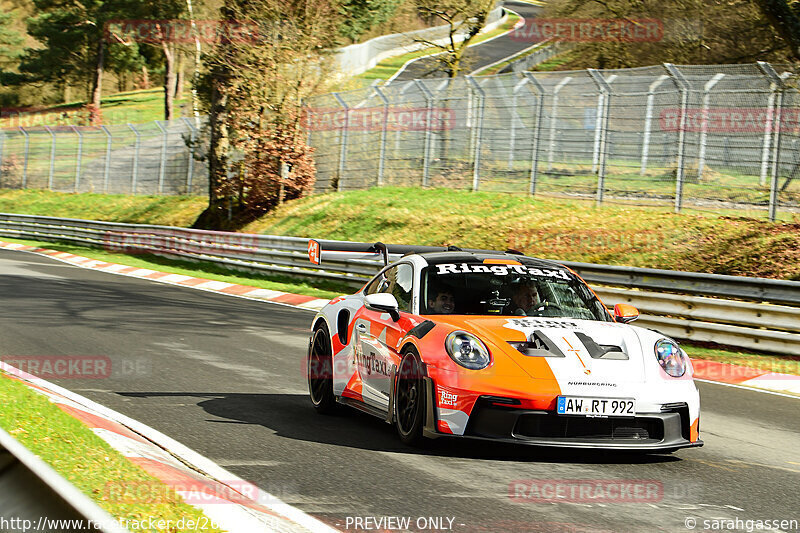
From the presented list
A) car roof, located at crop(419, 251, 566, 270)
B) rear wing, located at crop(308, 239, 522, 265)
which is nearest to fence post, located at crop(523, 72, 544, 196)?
rear wing, located at crop(308, 239, 522, 265)

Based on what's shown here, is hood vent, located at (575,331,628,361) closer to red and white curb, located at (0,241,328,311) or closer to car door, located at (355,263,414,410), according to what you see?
car door, located at (355,263,414,410)

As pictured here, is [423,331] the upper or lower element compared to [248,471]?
upper

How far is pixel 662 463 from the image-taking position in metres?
6.62

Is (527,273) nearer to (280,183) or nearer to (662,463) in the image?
(662,463)

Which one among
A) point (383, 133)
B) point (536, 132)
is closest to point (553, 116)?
point (536, 132)

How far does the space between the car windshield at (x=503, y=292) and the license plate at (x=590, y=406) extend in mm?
1269

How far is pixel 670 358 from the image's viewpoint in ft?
21.8

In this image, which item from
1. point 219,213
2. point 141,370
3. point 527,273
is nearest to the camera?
point 527,273

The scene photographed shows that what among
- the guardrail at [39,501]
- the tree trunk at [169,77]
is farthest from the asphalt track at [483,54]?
the guardrail at [39,501]

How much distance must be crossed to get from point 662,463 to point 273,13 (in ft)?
90.6

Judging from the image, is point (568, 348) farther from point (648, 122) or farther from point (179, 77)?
point (179, 77)

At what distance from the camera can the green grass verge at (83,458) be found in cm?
422

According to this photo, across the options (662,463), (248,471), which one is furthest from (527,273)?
(248,471)

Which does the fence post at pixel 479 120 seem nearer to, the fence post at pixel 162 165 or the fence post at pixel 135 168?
the fence post at pixel 162 165
